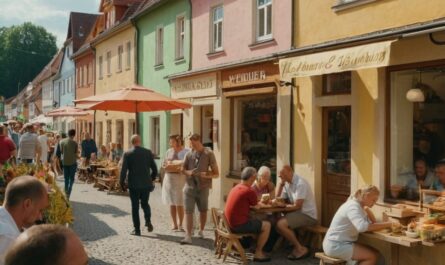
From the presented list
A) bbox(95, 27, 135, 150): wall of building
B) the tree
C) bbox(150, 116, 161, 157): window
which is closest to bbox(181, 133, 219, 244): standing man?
bbox(150, 116, 161, 157): window

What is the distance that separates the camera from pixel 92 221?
1239cm

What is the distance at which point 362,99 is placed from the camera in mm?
9422

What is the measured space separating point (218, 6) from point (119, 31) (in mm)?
10836

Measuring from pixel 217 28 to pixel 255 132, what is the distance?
11.7ft

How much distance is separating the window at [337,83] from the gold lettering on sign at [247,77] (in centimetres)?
198

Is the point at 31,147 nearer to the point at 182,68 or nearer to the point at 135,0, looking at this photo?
the point at 182,68

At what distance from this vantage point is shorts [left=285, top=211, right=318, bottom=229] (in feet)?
30.6

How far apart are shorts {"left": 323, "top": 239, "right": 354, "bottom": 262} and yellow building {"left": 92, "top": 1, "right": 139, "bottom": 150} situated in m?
16.5

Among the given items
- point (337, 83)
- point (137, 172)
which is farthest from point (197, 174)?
point (337, 83)

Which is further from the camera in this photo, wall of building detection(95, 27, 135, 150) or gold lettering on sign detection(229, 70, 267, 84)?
wall of building detection(95, 27, 135, 150)

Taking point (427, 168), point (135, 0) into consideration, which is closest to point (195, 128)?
point (427, 168)

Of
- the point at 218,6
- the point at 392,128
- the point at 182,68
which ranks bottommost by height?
the point at 392,128

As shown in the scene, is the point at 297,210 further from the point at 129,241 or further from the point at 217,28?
the point at 217,28

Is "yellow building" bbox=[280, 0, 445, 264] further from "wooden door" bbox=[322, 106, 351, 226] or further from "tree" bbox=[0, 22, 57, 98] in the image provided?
"tree" bbox=[0, 22, 57, 98]
